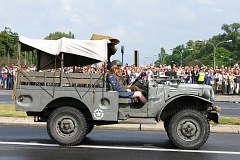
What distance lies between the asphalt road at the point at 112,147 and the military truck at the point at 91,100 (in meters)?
0.36

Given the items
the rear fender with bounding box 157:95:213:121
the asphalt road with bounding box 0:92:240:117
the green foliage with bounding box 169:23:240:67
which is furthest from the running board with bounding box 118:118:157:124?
the green foliage with bounding box 169:23:240:67

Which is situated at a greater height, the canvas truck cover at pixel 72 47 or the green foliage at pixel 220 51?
the green foliage at pixel 220 51

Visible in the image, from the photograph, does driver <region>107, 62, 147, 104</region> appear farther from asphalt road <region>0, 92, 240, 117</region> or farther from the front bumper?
Result: asphalt road <region>0, 92, 240, 117</region>

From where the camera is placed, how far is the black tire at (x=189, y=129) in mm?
9727

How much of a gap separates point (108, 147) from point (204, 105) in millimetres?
2207

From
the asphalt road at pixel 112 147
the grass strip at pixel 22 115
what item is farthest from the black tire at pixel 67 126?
the grass strip at pixel 22 115

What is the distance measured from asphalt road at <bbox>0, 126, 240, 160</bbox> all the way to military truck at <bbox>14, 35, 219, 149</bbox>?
0.36 m

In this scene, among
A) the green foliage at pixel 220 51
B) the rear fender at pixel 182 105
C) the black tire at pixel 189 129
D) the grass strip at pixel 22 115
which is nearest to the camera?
the black tire at pixel 189 129

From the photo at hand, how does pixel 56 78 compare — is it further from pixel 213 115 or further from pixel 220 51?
pixel 220 51

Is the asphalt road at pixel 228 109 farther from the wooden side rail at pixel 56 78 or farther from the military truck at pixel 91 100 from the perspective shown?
the wooden side rail at pixel 56 78

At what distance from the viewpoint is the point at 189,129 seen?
9.74 m

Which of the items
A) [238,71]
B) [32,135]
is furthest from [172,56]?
[32,135]

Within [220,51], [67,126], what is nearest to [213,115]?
[67,126]

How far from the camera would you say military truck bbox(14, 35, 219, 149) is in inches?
384
